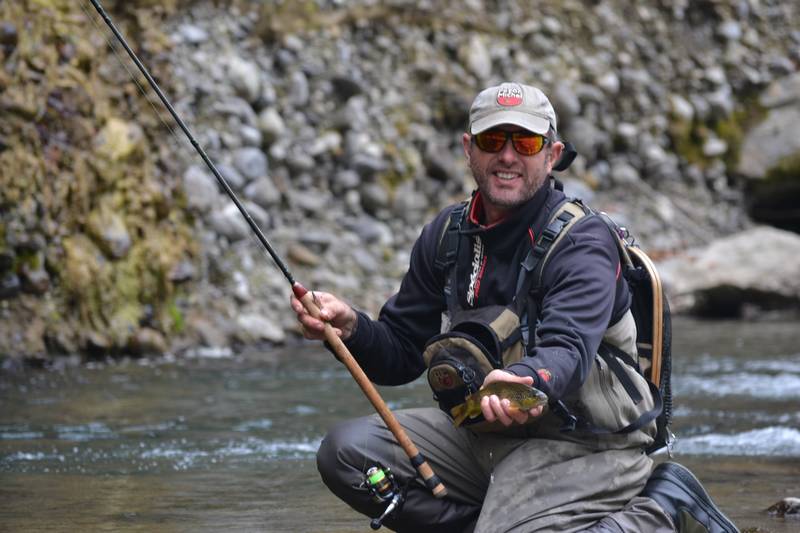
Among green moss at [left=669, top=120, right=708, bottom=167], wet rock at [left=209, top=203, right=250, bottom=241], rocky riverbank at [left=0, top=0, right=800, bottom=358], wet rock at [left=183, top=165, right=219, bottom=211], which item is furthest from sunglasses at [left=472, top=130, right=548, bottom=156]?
green moss at [left=669, top=120, right=708, bottom=167]

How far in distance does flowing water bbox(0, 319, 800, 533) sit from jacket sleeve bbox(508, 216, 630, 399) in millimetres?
1352

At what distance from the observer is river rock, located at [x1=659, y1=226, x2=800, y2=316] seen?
500 inches

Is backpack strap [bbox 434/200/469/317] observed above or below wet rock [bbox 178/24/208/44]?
above

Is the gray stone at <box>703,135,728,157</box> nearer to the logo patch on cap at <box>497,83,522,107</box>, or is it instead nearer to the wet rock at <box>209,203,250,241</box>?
the wet rock at <box>209,203,250,241</box>

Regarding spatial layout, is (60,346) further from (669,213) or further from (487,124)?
(669,213)

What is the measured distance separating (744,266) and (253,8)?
5704 mm

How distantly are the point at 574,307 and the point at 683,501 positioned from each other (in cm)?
75

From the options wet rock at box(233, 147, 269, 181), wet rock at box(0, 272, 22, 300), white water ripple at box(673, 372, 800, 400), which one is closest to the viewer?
white water ripple at box(673, 372, 800, 400)

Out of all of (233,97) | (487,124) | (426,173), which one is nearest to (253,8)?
(233,97)

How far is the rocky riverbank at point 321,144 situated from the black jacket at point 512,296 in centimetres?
133

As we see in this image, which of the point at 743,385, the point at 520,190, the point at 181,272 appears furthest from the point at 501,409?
the point at 181,272

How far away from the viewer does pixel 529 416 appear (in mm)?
3346

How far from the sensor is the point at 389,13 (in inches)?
550

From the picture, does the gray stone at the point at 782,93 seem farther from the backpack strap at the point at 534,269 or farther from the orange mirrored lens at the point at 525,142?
the backpack strap at the point at 534,269
